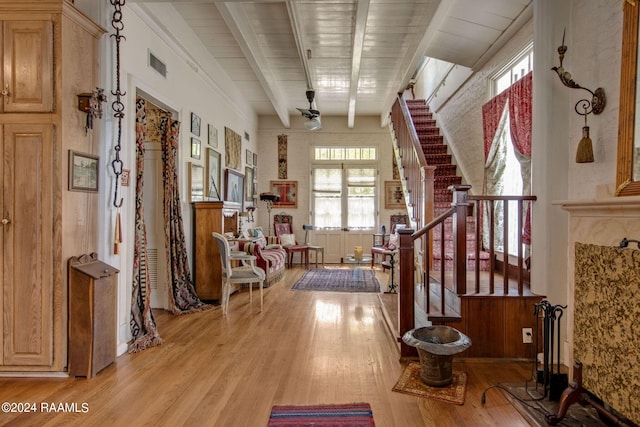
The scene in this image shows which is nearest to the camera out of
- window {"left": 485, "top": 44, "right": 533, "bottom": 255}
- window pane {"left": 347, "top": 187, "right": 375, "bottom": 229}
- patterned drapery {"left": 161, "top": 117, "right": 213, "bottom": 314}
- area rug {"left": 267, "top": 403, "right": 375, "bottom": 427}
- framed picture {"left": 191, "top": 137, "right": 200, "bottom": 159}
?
area rug {"left": 267, "top": 403, "right": 375, "bottom": 427}

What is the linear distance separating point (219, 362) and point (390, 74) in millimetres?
5506

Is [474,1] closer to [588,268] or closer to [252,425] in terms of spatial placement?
[588,268]

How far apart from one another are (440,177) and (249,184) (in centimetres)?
436

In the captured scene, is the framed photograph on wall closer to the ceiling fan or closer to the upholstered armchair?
the upholstered armchair

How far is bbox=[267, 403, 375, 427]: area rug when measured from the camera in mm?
2082

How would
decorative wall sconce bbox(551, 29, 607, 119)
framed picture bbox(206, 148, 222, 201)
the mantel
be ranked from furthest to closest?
framed picture bbox(206, 148, 222, 201), decorative wall sconce bbox(551, 29, 607, 119), the mantel

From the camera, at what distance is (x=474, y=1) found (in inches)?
151

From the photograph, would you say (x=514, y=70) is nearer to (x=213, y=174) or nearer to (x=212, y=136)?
(x=212, y=136)

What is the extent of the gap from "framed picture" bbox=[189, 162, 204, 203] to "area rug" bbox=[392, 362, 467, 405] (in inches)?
144

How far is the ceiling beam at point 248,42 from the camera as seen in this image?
405 cm

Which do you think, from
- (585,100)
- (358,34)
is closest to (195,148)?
(358,34)

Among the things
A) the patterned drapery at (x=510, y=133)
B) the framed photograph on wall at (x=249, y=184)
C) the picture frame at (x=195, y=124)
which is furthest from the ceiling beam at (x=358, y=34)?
the framed photograph on wall at (x=249, y=184)

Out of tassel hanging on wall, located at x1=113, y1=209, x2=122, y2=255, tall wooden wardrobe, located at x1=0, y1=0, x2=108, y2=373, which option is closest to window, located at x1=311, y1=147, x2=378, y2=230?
tassel hanging on wall, located at x1=113, y1=209, x2=122, y2=255

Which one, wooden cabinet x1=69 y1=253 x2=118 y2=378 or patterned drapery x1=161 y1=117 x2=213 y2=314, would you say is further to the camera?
patterned drapery x1=161 y1=117 x2=213 y2=314
